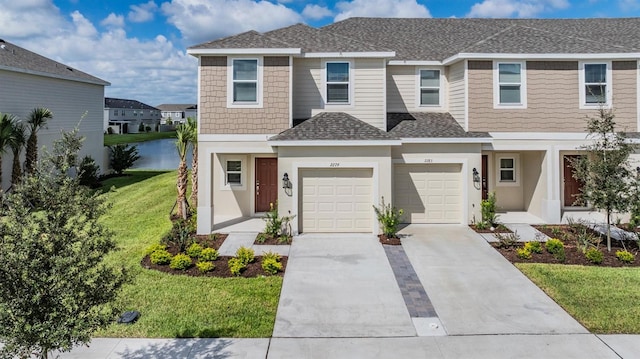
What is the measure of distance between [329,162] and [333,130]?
1160 mm

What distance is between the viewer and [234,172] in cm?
1645

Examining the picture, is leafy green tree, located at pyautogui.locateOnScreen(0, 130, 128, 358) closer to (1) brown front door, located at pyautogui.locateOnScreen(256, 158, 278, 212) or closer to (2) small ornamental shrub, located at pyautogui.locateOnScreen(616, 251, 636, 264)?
(1) brown front door, located at pyautogui.locateOnScreen(256, 158, 278, 212)

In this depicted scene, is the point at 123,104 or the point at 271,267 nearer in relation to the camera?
the point at 271,267

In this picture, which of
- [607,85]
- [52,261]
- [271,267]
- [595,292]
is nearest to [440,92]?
[607,85]

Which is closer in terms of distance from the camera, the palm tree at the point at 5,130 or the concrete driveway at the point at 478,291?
the concrete driveway at the point at 478,291

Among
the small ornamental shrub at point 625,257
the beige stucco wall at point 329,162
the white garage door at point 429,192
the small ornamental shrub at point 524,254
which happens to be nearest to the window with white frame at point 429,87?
the white garage door at point 429,192

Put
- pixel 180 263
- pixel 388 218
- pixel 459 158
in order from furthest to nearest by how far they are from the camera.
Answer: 1. pixel 459 158
2. pixel 388 218
3. pixel 180 263

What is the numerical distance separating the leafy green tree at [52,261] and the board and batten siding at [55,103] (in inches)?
515

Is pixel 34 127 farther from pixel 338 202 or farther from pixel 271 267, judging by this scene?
pixel 271 267

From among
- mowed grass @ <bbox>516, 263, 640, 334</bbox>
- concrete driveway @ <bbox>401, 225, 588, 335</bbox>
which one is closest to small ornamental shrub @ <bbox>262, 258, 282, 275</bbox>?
concrete driveway @ <bbox>401, 225, 588, 335</bbox>

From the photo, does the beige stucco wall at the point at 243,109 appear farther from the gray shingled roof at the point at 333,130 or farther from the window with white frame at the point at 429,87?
the window with white frame at the point at 429,87

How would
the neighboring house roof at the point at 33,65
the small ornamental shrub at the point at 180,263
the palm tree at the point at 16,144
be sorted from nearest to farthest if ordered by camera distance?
1. the small ornamental shrub at the point at 180,263
2. the palm tree at the point at 16,144
3. the neighboring house roof at the point at 33,65

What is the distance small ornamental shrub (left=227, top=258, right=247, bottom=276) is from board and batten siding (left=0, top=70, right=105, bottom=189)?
31.9 feet

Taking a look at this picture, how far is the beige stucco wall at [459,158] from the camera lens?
1476 centimetres
